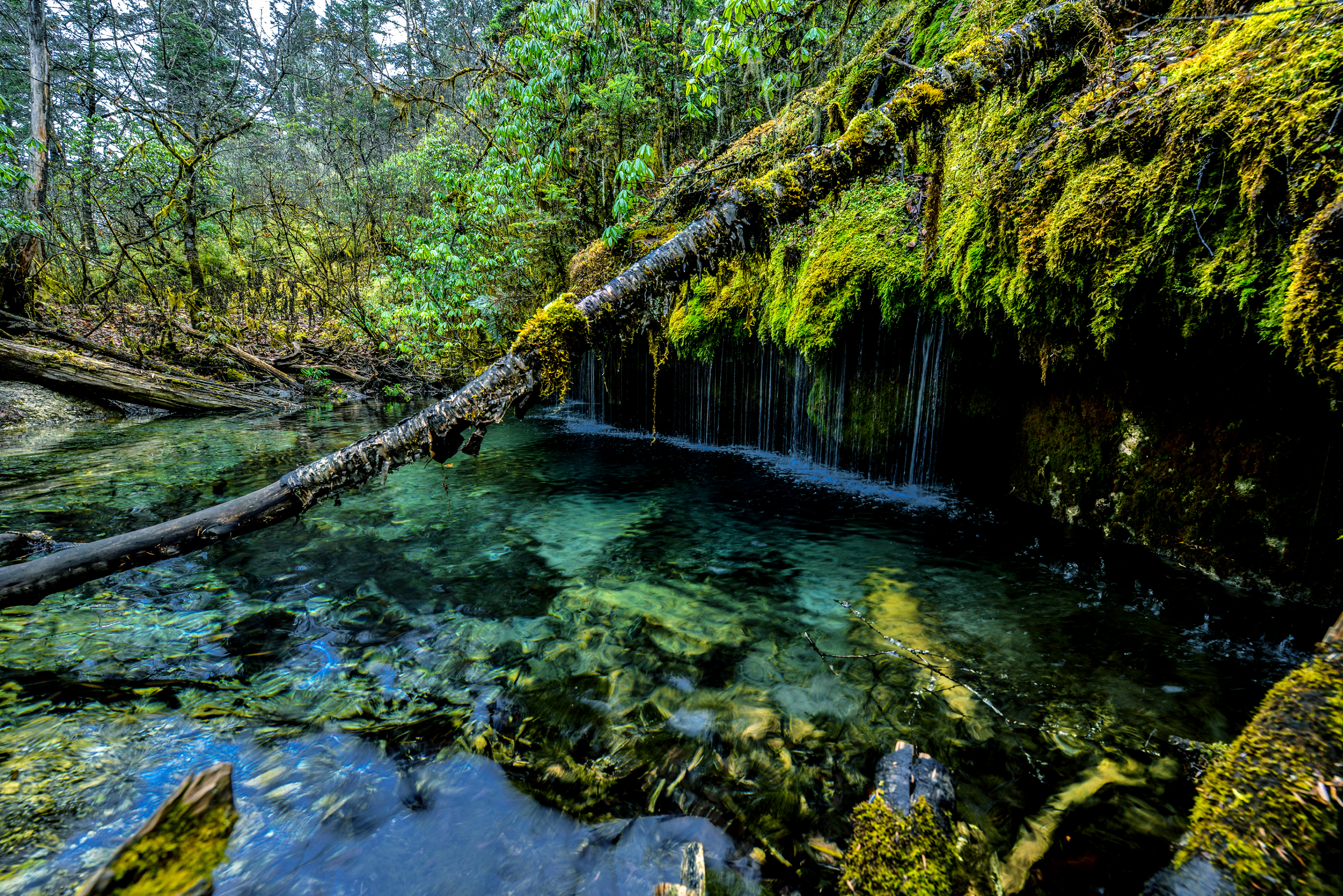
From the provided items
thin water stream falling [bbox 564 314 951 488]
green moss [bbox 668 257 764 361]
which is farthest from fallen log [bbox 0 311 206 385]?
green moss [bbox 668 257 764 361]

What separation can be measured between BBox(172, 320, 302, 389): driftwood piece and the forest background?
250 millimetres

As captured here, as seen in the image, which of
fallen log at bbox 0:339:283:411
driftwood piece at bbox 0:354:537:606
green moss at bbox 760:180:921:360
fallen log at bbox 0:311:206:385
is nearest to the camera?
driftwood piece at bbox 0:354:537:606

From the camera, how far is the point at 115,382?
11172mm

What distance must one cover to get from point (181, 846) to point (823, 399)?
6.54m

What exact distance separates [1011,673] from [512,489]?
560 cm

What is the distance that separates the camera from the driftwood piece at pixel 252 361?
13688 mm

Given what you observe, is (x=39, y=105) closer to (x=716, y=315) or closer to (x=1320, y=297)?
(x=716, y=315)

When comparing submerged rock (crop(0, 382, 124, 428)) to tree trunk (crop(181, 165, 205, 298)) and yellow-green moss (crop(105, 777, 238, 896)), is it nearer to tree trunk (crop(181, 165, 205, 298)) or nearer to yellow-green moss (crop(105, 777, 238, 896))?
tree trunk (crop(181, 165, 205, 298))

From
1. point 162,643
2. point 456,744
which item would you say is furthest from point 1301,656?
point 162,643

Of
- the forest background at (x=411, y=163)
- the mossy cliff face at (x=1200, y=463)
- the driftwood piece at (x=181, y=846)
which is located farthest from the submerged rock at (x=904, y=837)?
the forest background at (x=411, y=163)

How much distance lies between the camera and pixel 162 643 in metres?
3.12

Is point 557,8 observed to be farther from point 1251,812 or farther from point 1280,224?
point 1251,812

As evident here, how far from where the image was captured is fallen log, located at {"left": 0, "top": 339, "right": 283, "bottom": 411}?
10.3 m

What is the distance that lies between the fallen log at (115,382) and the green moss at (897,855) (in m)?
15.5
